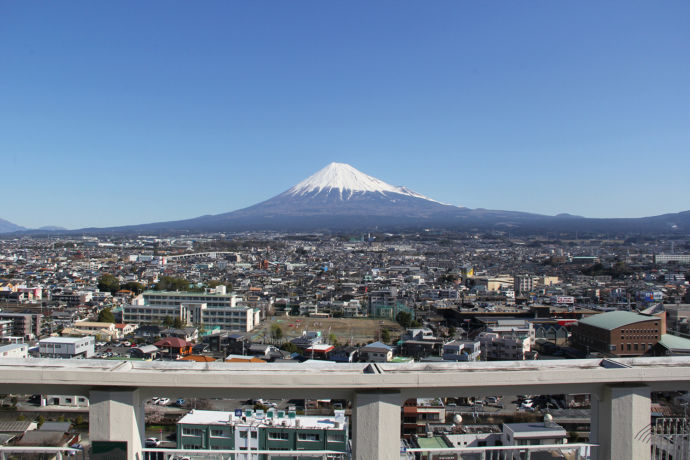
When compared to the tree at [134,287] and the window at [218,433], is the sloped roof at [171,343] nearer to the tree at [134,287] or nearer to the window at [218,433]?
the window at [218,433]

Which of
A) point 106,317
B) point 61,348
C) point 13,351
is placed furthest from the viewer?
point 106,317

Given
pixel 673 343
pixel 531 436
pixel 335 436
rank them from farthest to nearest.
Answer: pixel 673 343 → pixel 531 436 → pixel 335 436

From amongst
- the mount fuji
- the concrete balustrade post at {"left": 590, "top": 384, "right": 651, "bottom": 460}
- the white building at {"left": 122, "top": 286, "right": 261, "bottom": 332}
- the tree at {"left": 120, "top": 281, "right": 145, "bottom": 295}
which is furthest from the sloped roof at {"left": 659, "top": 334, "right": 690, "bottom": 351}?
the mount fuji

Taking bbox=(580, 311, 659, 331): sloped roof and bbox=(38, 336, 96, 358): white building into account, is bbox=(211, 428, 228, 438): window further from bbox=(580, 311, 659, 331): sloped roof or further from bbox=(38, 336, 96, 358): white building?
bbox=(580, 311, 659, 331): sloped roof

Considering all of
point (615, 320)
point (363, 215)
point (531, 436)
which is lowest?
point (615, 320)

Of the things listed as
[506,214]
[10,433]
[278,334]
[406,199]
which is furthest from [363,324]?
[506,214]

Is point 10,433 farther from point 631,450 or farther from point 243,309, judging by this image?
point 243,309

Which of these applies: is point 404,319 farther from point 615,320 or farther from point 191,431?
point 191,431

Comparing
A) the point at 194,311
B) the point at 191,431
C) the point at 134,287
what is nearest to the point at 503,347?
the point at 194,311

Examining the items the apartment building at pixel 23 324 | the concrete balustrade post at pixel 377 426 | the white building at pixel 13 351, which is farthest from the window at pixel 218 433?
the apartment building at pixel 23 324
